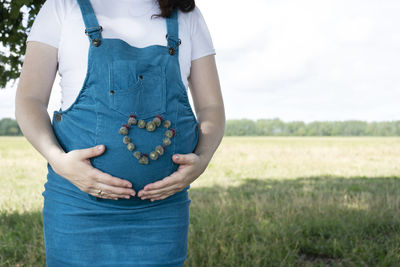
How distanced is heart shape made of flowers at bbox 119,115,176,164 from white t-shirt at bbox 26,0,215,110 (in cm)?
27

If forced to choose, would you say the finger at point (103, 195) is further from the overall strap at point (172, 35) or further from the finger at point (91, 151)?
the overall strap at point (172, 35)

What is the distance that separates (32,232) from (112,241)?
12.4ft

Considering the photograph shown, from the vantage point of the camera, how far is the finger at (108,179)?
1.43 meters

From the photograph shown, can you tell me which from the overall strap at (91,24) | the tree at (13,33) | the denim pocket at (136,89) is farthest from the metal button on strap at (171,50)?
the tree at (13,33)

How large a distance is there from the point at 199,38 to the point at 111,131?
2.12 ft

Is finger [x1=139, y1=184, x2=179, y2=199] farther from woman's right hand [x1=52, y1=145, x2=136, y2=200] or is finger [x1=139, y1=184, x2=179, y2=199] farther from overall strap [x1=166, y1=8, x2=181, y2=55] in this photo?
overall strap [x1=166, y1=8, x2=181, y2=55]

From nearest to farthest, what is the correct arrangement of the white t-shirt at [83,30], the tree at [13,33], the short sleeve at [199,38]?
the white t-shirt at [83,30] → the short sleeve at [199,38] → the tree at [13,33]

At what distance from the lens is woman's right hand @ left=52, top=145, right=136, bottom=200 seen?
1.43 meters

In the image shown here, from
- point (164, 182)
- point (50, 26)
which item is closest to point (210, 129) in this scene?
point (164, 182)

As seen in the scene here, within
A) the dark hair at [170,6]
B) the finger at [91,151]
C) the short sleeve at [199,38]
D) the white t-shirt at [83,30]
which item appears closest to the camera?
the finger at [91,151]

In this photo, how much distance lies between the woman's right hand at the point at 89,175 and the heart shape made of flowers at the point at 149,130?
10cm

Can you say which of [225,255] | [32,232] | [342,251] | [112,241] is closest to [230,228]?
[225,255]

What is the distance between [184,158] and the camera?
1513mm

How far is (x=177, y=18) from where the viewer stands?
5.55 ft
